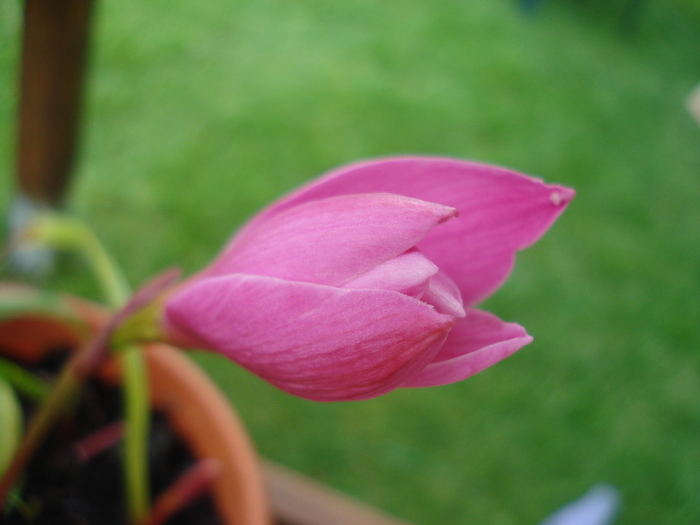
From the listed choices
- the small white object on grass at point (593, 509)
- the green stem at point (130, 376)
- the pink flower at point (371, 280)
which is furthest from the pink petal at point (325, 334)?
the small white object on grass at point (593, 509)

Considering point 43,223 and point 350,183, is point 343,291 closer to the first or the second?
point 350,183

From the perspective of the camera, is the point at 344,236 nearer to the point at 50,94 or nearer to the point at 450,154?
the point at 50,94

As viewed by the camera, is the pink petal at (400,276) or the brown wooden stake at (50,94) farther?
the brown wooden stake at (50,94)

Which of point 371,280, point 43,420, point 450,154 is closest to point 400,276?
point 371,280

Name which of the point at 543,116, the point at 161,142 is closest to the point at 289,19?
the point at 161,142

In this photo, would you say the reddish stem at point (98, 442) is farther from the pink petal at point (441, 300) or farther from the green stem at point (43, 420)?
the pink petal at point (441, 300)

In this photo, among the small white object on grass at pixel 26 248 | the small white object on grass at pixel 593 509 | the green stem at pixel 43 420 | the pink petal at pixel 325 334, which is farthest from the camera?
the small white object on grass at pixel 593 509
